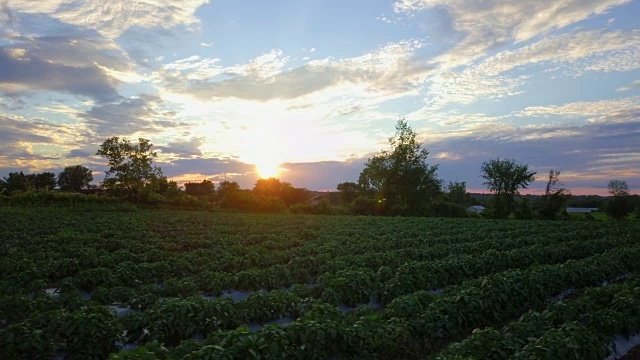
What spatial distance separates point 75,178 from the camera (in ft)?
306

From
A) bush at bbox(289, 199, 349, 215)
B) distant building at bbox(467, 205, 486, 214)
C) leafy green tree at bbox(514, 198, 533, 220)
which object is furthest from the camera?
distant building at bbox(467, 205, 486, 214)

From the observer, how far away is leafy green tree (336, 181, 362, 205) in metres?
94.7

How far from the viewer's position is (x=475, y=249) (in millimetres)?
19078

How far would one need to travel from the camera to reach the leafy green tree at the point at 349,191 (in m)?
94.7

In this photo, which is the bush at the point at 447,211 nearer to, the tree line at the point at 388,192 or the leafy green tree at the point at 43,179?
the tree line at the point at 388,192

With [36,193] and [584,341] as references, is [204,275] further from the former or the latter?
[36,193]

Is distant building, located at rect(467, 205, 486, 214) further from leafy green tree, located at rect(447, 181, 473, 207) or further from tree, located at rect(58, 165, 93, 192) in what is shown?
tree, located at rect(58, 165, 93, 192)

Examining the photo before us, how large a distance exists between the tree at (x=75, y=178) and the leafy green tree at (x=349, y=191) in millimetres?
51635

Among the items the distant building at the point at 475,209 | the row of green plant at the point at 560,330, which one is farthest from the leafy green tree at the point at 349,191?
the row of green plant at the point at 560,330

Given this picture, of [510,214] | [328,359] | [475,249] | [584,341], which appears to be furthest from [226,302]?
[510,214]

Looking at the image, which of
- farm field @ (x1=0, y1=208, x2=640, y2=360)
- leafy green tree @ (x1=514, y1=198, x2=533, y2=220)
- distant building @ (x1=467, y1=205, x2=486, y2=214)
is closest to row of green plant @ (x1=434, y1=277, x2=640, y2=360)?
farm field @ (x1=0, y1=208, x2=640, y2=360)

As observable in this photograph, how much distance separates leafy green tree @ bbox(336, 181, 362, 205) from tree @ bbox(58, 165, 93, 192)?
169ft

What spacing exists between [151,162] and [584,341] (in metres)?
72.3

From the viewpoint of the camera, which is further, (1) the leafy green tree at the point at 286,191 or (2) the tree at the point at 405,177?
(1) the leafy green tree at the point at 286,191
